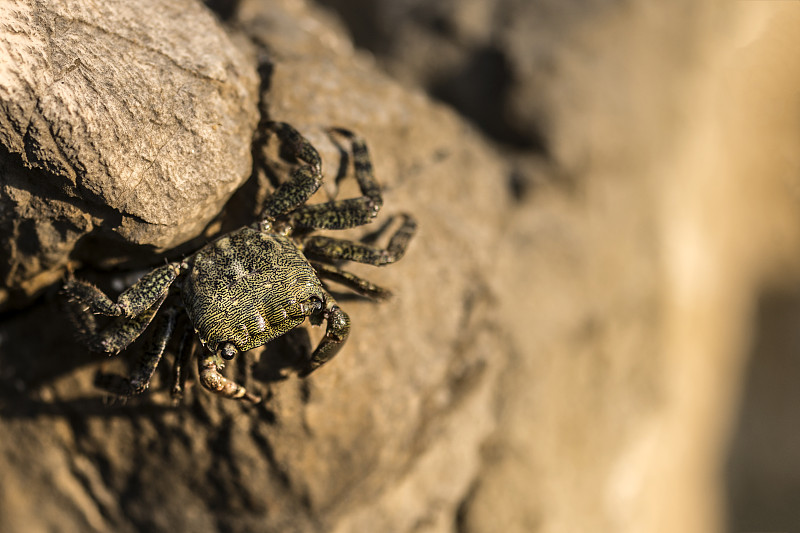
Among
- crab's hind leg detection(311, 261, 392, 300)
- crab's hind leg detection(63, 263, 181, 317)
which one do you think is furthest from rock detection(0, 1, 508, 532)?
crab's hind leg detection(63, 263, 181, 317)

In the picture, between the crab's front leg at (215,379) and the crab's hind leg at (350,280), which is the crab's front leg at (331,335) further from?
the crab's front leg at (215,379)

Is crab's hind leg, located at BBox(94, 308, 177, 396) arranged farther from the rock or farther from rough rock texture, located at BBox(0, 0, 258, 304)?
rough rock texture, located at BBox(0, 0, 258, 304)

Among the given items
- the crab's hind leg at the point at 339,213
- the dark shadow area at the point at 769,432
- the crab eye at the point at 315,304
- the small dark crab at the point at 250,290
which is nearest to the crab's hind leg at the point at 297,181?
the small dark crab at the point at 250,290

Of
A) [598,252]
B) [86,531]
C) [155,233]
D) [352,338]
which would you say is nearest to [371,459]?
[352,338]

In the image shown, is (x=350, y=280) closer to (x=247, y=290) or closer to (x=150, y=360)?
(x=247, y=290)

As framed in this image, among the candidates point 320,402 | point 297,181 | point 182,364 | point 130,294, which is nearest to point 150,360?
point 182,364

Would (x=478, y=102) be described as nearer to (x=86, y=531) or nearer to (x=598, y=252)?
(x=598, y=252)

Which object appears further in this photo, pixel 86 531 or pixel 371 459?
pixel 86 531
